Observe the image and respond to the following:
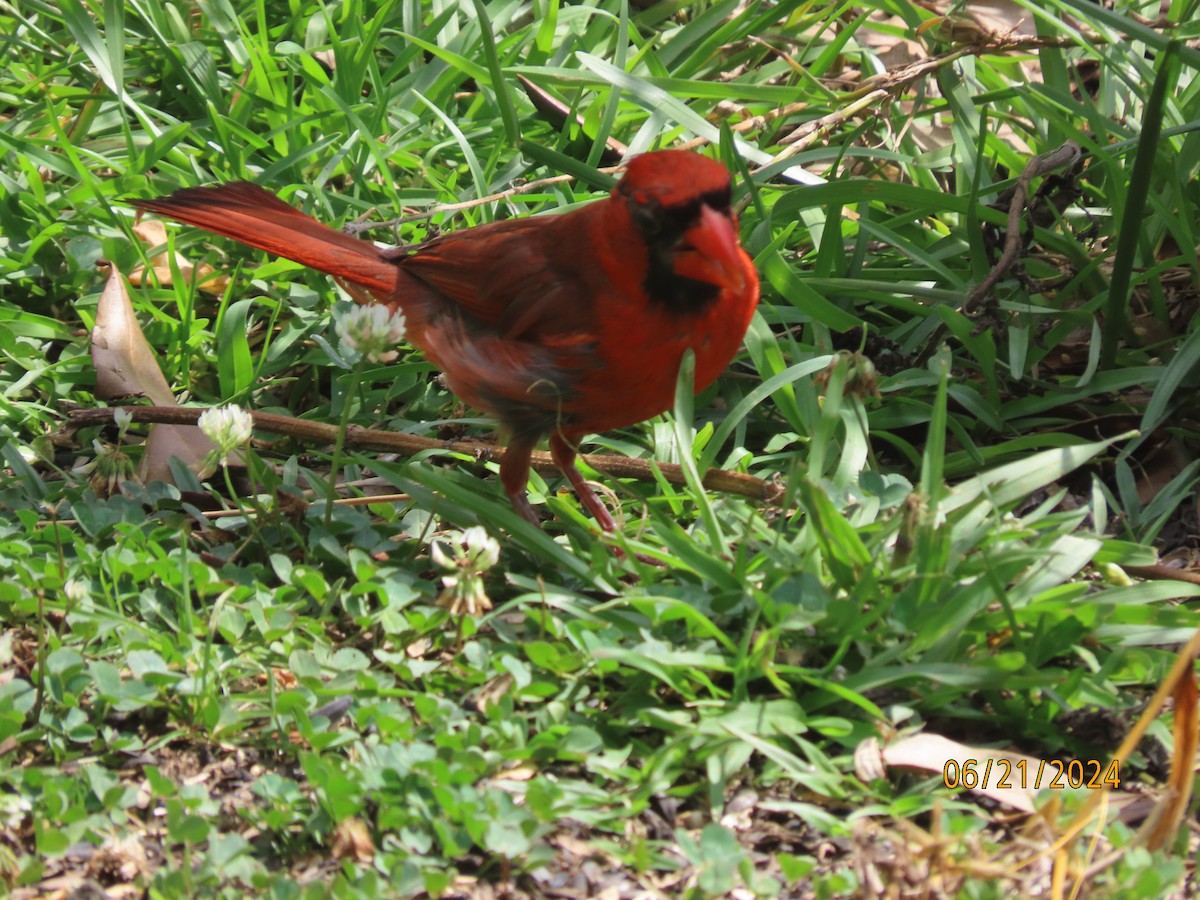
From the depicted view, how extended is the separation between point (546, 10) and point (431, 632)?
2603mm

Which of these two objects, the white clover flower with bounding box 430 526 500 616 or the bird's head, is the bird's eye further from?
the white clover flower with bounding box 430 526 500 616

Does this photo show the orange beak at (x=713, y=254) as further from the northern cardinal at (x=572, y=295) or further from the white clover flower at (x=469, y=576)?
the white clover flower at (x=469, y=576)

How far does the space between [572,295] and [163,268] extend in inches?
62.8

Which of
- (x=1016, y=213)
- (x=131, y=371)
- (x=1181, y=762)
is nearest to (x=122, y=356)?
(x=131, y=371)

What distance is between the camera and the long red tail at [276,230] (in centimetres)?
335

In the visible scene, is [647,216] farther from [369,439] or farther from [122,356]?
[122,356]

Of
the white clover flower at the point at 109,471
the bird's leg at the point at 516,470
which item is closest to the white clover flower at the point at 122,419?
the white clover flower at the point at 109,471

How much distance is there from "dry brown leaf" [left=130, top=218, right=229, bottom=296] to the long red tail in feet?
1.33

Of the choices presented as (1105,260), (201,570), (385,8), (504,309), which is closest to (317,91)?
(385,8)

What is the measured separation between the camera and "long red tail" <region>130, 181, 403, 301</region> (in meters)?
3.35

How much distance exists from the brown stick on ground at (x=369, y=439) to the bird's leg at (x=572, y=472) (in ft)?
0.28

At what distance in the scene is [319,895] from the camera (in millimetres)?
1864

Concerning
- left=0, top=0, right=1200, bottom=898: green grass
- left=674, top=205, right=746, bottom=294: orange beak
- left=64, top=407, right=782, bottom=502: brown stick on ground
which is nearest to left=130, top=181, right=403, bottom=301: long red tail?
left=0, top=0, right=1200, bottom=898: green grass

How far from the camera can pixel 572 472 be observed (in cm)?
311
